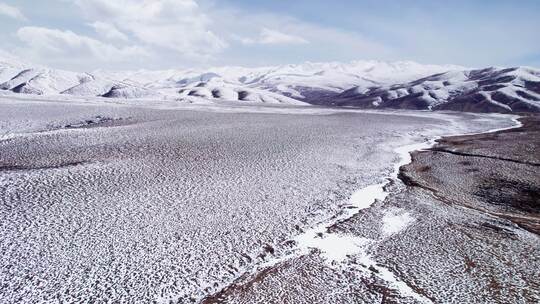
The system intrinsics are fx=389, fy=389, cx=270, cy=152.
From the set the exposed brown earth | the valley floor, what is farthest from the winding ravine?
the exposed brown earth

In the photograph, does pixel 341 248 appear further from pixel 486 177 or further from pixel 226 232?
pixel 486 177

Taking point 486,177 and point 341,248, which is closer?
point 341,248

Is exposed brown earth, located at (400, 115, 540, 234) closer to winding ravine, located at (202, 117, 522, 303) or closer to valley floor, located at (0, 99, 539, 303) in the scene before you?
valley floor, located at (0, 99, 539, 303)

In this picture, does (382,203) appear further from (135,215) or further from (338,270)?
(135,215)

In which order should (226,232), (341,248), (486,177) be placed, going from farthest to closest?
(486,177) → (226,232) → (341,248)

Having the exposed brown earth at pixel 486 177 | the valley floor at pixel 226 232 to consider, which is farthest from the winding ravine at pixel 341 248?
the exposed brown earth at pixel 486 177

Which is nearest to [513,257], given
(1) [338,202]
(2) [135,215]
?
(1) [338,202]

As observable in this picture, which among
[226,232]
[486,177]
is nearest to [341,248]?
[226,232]

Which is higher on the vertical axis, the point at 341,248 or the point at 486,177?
the point at 486,177

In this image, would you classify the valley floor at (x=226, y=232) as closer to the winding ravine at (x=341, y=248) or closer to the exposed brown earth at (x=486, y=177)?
the winding ravine at (x=341, y=248)
